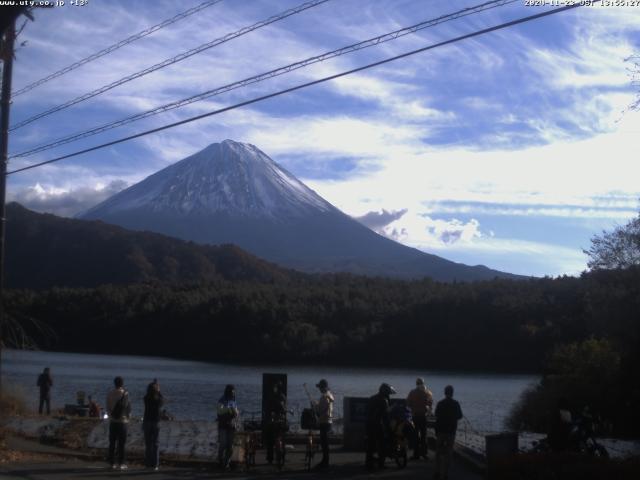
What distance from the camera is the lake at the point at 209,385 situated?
1242 inches

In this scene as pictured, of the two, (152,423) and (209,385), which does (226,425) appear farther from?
(209,385)

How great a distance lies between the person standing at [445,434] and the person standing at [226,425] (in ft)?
11.0

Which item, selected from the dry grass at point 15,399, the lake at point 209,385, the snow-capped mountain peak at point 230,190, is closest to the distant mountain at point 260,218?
the snow-capped mountain peak at point 230,190

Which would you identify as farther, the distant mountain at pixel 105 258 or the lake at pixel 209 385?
the distant mountain at pixel 105 258

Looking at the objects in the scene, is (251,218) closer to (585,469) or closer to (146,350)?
(146,350)

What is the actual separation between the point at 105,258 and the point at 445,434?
102235 mm

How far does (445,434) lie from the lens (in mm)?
12680

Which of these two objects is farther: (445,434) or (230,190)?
(230,190)

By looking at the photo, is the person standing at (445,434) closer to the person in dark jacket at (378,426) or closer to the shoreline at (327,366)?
the person in dark jacket at (378,426)

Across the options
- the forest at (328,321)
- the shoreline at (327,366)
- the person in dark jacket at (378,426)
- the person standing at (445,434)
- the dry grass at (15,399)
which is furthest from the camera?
the forest at (328,321)

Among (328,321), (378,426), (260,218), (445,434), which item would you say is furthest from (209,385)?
(260,218)

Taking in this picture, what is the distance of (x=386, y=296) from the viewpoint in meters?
84.1

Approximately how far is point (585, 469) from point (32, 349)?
11.0 metres

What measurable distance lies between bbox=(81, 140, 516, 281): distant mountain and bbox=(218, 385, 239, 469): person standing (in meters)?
127
